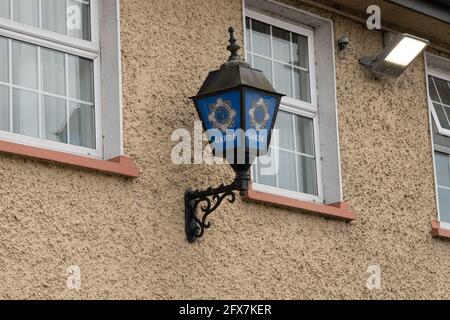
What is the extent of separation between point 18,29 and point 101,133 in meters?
0.84

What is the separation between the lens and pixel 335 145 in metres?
9.52

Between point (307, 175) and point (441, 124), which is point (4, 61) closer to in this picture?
point (307, 175)

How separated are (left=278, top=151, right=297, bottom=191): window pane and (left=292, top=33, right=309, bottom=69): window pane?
2.62 feet

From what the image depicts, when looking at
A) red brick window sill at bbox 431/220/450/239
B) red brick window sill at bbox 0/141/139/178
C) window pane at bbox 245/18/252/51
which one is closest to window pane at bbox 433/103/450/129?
red brick window sill at bbox 431/220/450/239

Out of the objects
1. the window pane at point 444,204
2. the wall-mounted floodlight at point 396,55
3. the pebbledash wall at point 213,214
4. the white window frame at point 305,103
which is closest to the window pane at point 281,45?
the white window frame at point 305,103

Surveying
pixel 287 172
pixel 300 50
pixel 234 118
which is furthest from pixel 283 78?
pixel 234 118

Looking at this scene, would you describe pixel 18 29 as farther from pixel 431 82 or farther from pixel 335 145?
pixel 431 82

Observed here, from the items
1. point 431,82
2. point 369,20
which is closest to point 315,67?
point 369,20

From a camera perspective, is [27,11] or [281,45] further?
[281,45]

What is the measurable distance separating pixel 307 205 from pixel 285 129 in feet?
2.42

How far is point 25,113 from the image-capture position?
304 inches

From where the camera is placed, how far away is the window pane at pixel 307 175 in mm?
9461

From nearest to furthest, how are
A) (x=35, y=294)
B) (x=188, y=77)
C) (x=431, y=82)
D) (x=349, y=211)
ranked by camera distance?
(x=35, y=294)
(x=188, y=77)
(x=349, y=211)
(x=431, y=82)

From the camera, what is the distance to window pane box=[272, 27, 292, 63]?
31.5 feet
